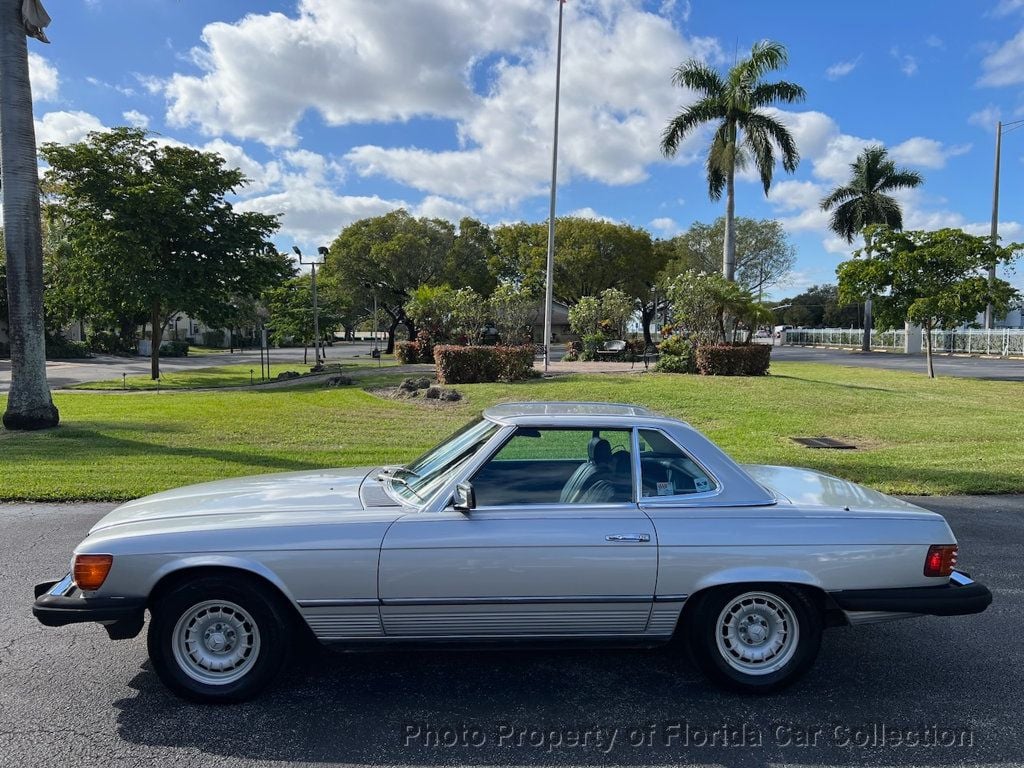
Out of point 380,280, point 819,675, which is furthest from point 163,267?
point 819,675

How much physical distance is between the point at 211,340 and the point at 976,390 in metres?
66.7

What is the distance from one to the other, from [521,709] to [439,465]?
4.23 ft

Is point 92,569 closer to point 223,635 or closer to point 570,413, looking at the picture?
point 223,635

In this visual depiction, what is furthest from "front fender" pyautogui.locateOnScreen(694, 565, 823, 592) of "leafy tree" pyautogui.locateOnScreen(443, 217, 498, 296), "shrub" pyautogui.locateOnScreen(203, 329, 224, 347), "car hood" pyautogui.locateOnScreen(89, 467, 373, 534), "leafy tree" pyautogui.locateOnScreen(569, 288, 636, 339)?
"shrub" pyautogui.locateOnScreen(203, 329, 224, 347)

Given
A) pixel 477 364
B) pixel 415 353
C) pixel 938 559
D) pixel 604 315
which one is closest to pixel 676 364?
pixel 477 364

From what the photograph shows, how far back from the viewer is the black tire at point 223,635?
10.4 feet

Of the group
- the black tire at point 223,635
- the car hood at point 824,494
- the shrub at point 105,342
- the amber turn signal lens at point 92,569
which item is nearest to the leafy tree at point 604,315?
the car hood at point 824,494

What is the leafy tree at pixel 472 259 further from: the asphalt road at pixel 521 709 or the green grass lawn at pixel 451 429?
the asphalt road at pixel 521 709

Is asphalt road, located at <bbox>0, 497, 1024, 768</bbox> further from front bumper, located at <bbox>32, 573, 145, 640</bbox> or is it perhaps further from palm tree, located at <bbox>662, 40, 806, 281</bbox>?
palm tree, located at <bbox>662, 40, 806, 281</bbox>

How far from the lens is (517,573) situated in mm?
3230

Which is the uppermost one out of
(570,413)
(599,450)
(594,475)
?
(570,413)

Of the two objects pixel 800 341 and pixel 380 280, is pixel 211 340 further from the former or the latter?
pixel 800 341

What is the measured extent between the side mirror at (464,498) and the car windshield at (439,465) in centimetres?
15

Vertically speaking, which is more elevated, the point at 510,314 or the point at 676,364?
the point at 510,314
